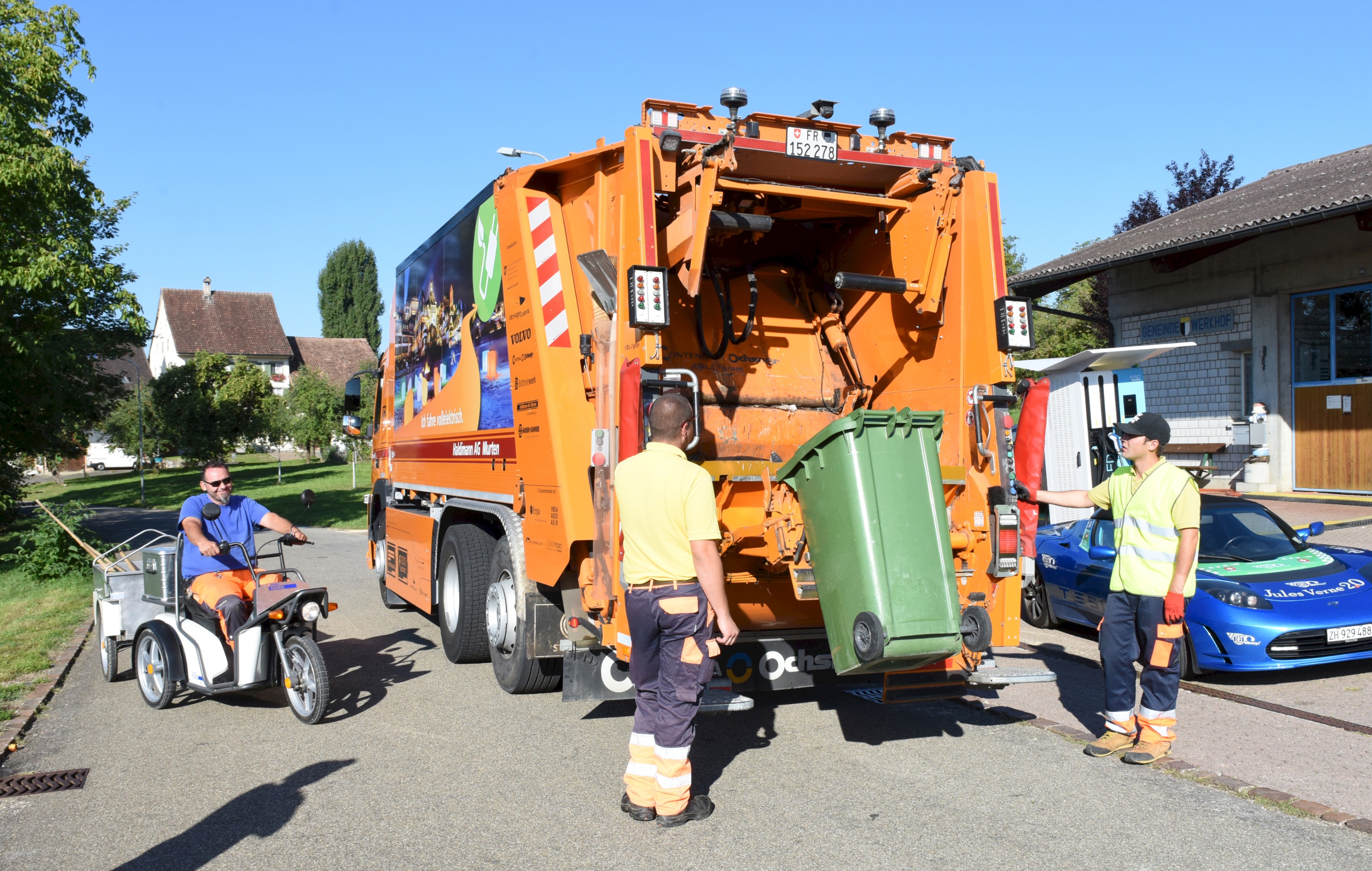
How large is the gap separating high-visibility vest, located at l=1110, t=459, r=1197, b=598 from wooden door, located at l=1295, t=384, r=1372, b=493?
12780 mm

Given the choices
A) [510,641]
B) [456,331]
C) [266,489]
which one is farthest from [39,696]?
[266,489]

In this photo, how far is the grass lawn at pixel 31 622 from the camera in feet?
23.1

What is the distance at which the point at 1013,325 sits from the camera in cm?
541

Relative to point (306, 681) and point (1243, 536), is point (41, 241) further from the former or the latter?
point (1243, 536)

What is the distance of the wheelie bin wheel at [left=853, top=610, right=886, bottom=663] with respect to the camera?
4.09 metres

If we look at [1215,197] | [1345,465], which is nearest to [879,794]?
[1345,465]

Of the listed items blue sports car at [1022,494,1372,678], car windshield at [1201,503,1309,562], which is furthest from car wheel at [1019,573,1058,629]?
car windshield at [1201,503,1309,562]

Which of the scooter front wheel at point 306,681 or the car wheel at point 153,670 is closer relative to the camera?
the scooter front wheel at point 306,681

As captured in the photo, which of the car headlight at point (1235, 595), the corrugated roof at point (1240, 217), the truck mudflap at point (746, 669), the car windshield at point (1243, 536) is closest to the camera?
the truck mudflap at point (746, 669)

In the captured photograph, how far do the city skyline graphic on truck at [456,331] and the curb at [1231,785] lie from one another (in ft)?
11.3

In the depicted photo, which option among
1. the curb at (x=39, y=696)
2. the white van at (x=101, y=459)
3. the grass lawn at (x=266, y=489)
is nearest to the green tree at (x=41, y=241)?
the grass lawn at (x=266, y=489)

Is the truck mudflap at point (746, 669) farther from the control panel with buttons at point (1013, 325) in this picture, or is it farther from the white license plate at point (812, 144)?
the white license plate at point (812, 144)

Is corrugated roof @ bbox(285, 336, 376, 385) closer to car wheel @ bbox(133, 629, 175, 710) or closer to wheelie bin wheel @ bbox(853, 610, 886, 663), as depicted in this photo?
car wheel @ bbox(133, 629, 175, 710)

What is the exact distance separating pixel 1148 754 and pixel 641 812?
2.43 metres
